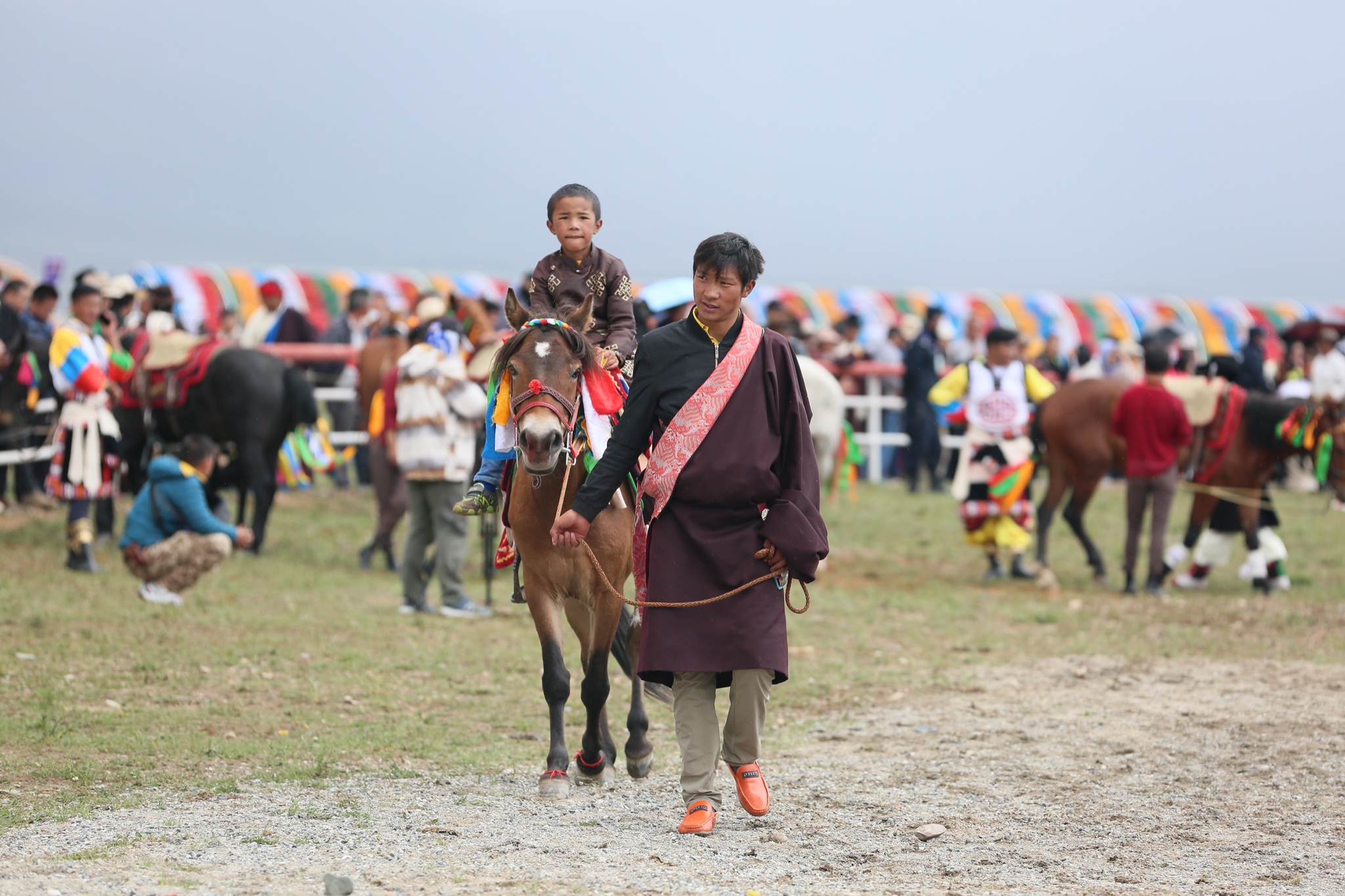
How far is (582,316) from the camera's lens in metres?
5.54

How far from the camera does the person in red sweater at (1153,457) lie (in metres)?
11.4

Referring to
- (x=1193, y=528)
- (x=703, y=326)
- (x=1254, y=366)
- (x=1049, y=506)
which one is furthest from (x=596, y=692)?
(x=1254, y=366)

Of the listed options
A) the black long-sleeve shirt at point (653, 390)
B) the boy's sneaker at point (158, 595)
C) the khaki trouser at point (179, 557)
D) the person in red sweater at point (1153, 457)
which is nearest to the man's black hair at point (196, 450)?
the khaki trouser at point (179, 557)

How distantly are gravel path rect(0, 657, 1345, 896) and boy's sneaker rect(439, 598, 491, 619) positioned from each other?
3671mm

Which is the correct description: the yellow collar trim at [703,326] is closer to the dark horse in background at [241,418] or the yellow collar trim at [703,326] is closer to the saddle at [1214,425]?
the dark horse in background at [241,418]

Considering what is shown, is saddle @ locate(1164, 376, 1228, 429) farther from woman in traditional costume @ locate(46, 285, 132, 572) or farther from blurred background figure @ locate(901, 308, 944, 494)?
woman in traditional costume @ locate(46, 285, 132, 572)

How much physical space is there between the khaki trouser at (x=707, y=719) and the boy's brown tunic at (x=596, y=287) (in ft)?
5.15

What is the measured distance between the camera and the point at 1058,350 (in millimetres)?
22281

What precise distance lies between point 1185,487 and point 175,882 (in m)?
10.1

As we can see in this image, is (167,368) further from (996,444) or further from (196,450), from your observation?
(996,444)

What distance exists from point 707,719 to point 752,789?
11.5 inches

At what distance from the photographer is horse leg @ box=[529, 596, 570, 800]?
5.46m

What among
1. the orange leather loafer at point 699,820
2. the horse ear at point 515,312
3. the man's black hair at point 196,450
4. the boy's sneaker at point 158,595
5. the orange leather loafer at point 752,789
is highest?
the horse ear at point 515,312

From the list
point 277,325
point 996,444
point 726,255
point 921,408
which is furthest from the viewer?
point 921,408
